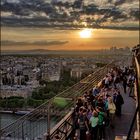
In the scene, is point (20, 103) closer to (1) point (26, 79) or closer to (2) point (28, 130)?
(1) point (26, 79)

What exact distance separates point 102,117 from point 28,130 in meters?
1.58

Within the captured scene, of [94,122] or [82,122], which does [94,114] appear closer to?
[94,122]

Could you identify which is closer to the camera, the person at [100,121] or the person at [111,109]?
the person at [100,121]

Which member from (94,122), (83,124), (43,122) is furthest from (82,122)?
(43,122)

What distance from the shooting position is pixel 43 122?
5.96 metres

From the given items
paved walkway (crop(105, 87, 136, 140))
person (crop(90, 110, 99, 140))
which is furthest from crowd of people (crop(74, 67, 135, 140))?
paved walkway (crop(105, 87, 136, 140))

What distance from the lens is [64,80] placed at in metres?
71.2

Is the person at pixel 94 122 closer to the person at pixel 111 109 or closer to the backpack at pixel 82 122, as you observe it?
the backpack at pixel 82 122

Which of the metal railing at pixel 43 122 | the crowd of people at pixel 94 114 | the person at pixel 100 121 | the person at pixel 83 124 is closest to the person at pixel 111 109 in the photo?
the crowd of people at pixel 94 114

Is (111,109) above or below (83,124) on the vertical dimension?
above

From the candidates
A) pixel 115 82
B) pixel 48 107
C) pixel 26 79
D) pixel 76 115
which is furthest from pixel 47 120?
pixel 26 79

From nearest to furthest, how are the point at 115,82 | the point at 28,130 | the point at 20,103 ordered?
the point at 28,130, the point at 115,82, the point at 20,103

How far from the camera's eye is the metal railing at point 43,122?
5.11 m

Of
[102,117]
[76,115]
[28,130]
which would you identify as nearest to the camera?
[28,130]
